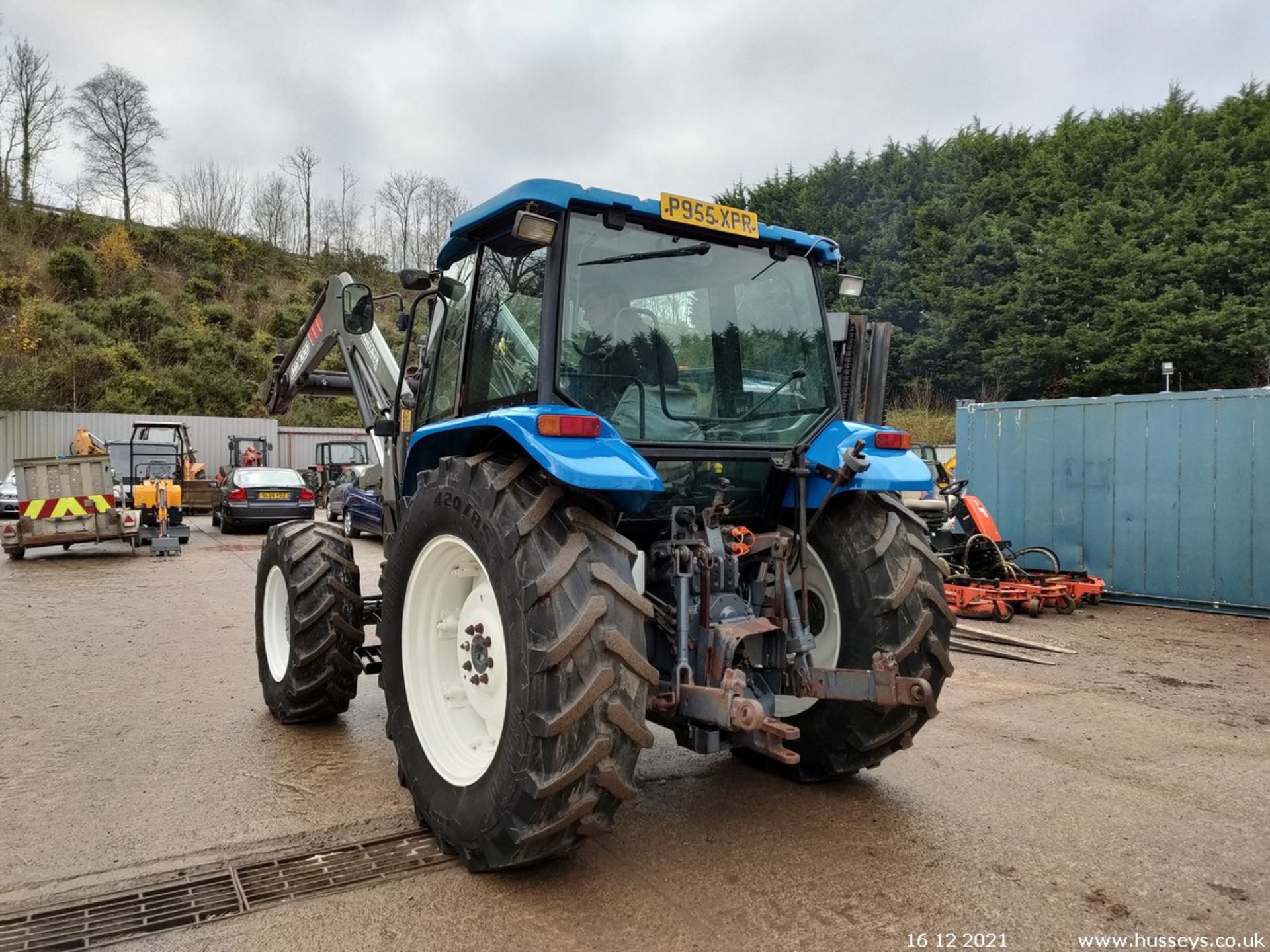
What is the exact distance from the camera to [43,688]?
563 cm

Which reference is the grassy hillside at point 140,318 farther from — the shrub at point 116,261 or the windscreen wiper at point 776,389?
the windscreen wiper at point 776,389

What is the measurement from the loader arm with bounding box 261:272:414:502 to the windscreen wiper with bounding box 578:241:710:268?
6.04 feet

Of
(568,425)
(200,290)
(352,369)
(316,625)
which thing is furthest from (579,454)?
(200,290)

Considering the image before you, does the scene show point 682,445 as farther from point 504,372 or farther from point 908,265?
point 908,265

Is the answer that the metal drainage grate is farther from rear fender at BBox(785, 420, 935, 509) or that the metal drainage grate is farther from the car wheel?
the car wheel

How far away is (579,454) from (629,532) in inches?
30.9

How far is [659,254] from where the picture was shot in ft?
11.3

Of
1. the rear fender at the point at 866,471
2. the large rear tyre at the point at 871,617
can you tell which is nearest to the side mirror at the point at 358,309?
the rear fender at the point at 866,471

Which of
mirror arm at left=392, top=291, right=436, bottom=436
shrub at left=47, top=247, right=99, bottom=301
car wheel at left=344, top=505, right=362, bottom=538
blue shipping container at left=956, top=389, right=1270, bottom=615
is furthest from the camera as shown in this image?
shrub at left=47, top=247, right=99, bottom=301

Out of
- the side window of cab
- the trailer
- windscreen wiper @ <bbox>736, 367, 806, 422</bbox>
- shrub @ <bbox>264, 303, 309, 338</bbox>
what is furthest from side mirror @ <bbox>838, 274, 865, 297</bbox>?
shrub @ <bbox>264, 303, 309, 338</bbox>

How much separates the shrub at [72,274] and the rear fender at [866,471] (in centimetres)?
4038

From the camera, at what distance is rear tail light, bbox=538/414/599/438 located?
2.78 meters

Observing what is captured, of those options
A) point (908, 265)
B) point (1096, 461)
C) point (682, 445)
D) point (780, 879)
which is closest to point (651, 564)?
point (682, 445)

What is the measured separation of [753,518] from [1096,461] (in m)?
7.90
